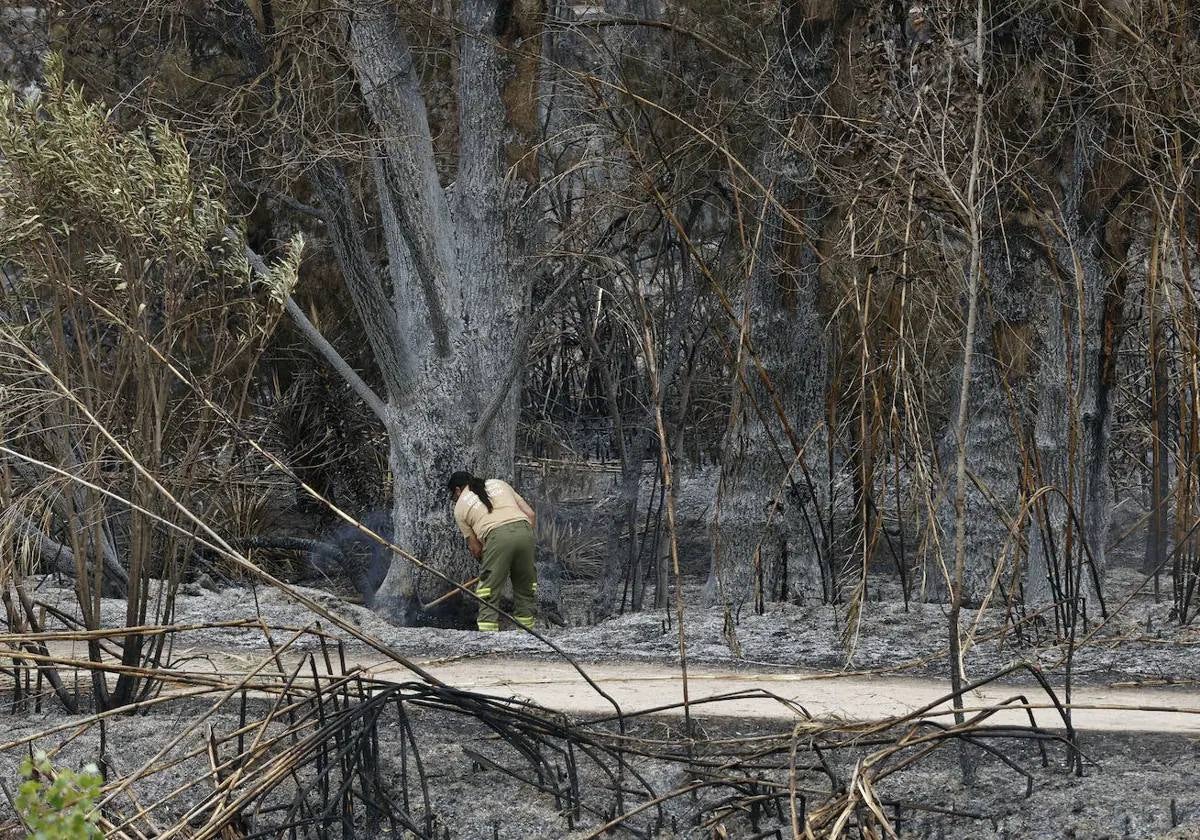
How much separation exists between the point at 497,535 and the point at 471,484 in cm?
40

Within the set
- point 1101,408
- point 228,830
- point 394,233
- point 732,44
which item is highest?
point 732,44

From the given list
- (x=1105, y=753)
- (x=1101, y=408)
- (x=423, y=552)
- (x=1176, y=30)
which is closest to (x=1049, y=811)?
(x=1105, y=753)

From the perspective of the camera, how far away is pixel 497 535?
10.8m

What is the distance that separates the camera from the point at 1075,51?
911cm

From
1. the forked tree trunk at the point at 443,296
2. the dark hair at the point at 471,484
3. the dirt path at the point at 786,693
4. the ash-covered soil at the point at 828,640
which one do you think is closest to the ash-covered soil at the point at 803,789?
the dirt path at the point at 786,693

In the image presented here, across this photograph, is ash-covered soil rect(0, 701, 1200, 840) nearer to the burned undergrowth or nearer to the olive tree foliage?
the burned undergrowth

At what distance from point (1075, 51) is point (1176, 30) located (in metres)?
1.45

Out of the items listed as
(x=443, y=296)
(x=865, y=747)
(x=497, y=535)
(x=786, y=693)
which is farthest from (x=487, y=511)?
(x=865, y=747)

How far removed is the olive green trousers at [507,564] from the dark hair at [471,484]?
0.71ft

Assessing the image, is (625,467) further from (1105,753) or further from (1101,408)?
(1105,753)

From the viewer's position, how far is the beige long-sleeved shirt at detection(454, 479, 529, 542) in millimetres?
10867

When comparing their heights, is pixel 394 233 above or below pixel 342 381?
above

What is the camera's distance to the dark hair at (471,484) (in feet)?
35.4

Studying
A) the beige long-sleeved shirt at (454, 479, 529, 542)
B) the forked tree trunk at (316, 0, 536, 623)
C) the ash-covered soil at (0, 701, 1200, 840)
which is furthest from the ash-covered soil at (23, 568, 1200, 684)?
the forked tree trunk at (316, 0, 536, 623)
